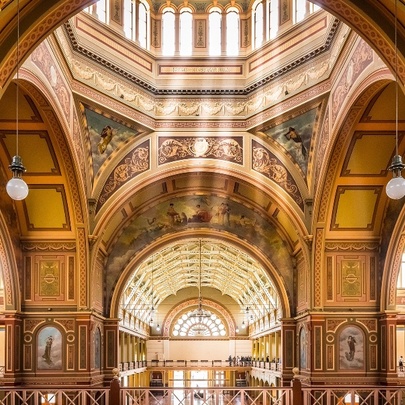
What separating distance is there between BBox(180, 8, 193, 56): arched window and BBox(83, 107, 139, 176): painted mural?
3.17m

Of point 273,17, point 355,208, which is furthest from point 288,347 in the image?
point 273,17

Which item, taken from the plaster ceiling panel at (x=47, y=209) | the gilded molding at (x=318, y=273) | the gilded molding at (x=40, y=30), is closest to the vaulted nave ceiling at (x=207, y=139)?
the plaster ceiling panel at (x=47, y=209)

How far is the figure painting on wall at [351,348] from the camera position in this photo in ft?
73.2

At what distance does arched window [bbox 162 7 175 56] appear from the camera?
22.8 m

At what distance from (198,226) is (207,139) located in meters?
4.56

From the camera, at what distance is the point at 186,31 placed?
75.1 ft

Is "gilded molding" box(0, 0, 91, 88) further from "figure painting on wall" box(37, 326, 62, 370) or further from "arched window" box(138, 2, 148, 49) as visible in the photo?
"figure painting on wall" box(37, 326, 62, 370)

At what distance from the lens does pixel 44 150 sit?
19406mm

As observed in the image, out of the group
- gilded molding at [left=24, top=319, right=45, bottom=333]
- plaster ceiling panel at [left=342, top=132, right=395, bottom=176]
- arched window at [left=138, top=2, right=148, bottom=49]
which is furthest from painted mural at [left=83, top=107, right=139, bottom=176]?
plaster ceiling panel at [left=342, top=132, right=395, bottom=176]

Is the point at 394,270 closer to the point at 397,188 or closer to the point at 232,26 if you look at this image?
the point at 232,26

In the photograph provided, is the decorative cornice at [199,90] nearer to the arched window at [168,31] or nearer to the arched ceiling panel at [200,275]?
the arched window at [168,31]

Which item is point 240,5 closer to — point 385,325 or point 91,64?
point 91,64

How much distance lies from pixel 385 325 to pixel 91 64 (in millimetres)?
11743

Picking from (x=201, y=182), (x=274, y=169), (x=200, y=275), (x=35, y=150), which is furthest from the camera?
(x=200, y=275)
